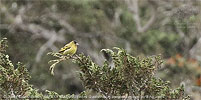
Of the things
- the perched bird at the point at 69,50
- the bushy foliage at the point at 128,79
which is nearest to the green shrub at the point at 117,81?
the bushy foliage at the point at 128,79

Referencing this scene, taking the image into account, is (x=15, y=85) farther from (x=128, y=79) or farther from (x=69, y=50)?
(x=69, y=50)

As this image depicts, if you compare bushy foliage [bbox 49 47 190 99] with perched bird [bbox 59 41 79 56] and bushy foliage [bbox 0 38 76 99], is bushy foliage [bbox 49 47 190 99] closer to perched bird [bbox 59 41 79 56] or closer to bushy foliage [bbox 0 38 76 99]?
bushy foliage [bbox 0 38 76 99]

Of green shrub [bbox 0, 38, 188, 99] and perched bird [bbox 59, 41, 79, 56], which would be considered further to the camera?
perched bird [bbox 59, 41, 79, 56]

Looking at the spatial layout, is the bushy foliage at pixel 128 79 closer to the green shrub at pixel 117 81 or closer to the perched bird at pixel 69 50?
the green shrub at pixel 117 81

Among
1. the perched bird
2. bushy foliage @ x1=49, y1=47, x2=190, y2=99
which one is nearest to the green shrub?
bushy foliage @ x1=49, y1=47, x2=190, y2=99

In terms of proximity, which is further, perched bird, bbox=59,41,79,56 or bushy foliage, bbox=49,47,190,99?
perched bird, bbox=59,41,79,56

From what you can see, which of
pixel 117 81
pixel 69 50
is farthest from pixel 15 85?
pixel 69 50

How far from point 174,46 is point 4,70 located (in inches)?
580

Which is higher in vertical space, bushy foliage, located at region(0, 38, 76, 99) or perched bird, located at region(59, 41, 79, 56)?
perched bird, located at region(59, 41, 79, 56)

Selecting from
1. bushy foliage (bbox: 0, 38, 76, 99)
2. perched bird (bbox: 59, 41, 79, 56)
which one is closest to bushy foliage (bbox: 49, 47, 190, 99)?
bushy foliage (bbox: 0, 38, 76, 99)

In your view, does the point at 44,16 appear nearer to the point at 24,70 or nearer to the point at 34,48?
the point at 34,48

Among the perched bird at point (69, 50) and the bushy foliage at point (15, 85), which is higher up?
the perched bird at point (69, 50)

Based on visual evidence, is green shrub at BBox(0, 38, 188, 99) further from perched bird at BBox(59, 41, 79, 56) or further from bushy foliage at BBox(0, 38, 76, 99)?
perched bird at BBox(59, 41, 79, 56)

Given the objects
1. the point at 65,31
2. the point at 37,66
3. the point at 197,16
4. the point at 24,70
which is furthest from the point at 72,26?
the point at 24,70
